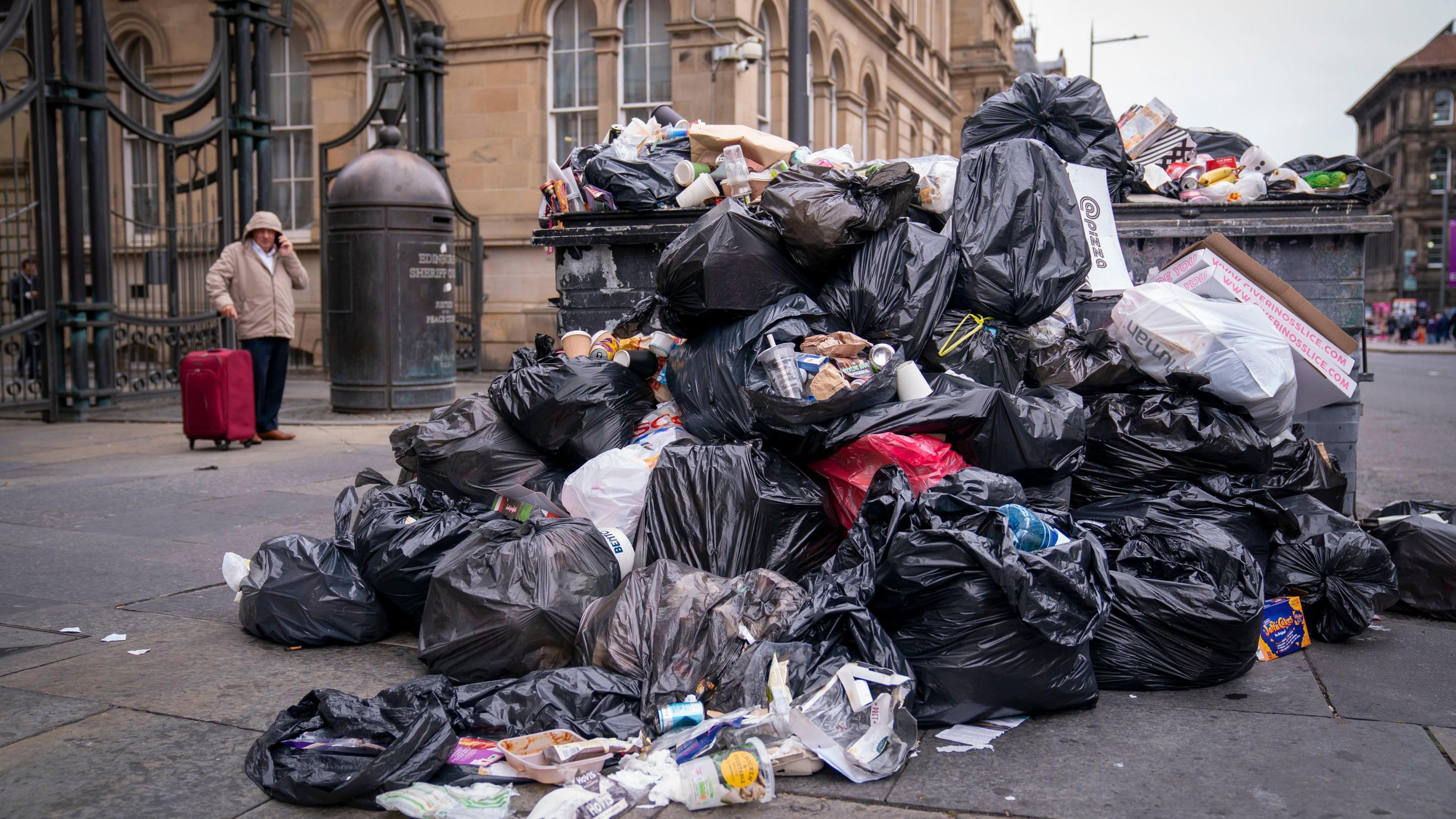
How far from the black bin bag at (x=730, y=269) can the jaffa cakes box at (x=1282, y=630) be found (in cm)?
185

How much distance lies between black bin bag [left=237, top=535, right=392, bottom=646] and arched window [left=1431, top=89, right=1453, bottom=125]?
3054 inches

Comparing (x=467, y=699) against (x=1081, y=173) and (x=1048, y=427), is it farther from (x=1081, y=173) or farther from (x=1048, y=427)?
(x=1081, y=173)

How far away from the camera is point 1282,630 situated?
3.36 metres

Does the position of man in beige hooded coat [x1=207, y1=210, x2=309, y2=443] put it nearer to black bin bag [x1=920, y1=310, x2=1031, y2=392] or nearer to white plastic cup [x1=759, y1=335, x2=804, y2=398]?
white plastic cup [x1=759, y1=335, x2=804, y2=398]

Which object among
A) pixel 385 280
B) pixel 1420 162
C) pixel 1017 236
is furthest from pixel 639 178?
pixel 1420 162

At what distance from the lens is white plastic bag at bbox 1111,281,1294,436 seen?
381 cm

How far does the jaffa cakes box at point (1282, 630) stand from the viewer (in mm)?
3320

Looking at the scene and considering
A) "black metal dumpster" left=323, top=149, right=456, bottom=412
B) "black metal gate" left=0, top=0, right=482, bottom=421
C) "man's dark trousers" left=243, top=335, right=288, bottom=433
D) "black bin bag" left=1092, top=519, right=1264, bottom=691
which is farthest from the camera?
"black metal dumpster" left=323, top=149, right=456, bottom=412

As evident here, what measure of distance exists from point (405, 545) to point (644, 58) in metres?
11.8

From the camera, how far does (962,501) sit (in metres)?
2.96

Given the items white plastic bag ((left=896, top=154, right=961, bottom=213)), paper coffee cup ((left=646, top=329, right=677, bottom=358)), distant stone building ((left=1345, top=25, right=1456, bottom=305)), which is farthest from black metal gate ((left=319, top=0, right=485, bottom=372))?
distant stone building ((left=1345, top=25, right=1456, bottom=305))

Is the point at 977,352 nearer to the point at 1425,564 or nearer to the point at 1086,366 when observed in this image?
the point at 1086,366

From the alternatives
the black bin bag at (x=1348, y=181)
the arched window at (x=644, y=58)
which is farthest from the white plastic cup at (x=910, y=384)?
the arched window at (x=644, y=58)

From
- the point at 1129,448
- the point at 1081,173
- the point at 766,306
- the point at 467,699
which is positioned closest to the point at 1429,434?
the point at 1081,173
